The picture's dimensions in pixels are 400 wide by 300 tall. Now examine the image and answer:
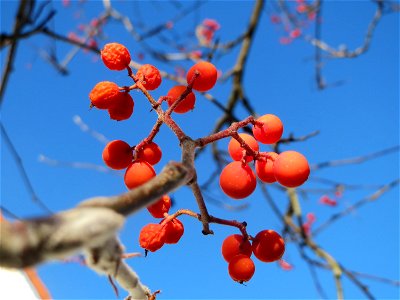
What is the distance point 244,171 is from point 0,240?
69 centimetres

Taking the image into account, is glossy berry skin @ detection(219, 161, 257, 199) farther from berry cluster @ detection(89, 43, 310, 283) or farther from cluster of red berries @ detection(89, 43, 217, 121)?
cluster of red berries @ detection(89, 43, 217, 121)

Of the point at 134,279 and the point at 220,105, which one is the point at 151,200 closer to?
the point at 134,279

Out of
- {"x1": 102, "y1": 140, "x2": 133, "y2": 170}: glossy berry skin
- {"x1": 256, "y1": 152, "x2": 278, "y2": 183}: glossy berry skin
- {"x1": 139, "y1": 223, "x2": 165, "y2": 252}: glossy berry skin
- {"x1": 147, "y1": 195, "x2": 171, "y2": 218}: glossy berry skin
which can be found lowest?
{"x1": 139, "y1": 223, "x2": 165, "y2": 252}: glossy berry skin

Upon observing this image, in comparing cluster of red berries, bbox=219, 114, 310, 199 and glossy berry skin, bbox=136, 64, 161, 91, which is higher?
glossy berry skin, bbox=136, 64, 161, 91

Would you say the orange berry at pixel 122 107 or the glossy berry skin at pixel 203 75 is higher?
the glossy berry skin at pixel 203 75

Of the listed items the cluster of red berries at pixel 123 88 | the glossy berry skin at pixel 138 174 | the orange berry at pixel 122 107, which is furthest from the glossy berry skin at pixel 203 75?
the glossy berry skin at pixel 138 174

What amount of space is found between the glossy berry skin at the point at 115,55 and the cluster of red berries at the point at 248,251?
1.73 feet

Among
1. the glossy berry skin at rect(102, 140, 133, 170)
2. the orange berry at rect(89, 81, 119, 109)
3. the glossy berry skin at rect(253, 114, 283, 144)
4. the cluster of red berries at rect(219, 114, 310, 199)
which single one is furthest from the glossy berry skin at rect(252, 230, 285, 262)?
the orange berry at rect(89, 81, 119, 109)

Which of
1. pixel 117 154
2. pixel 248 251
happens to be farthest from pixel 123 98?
pixel 248 251

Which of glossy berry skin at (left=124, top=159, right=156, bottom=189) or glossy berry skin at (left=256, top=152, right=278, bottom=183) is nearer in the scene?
glossy berry skin at (left=124, top=159, right=156, bottom=189)

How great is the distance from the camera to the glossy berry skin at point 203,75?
1133 millimetres

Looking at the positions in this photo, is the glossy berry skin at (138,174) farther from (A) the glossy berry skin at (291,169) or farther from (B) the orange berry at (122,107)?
(A) the glossy berry skin at (291,169)

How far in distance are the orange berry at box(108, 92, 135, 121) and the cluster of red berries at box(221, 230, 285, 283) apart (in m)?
0.42

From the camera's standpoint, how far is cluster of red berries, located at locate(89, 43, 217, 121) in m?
1.05
